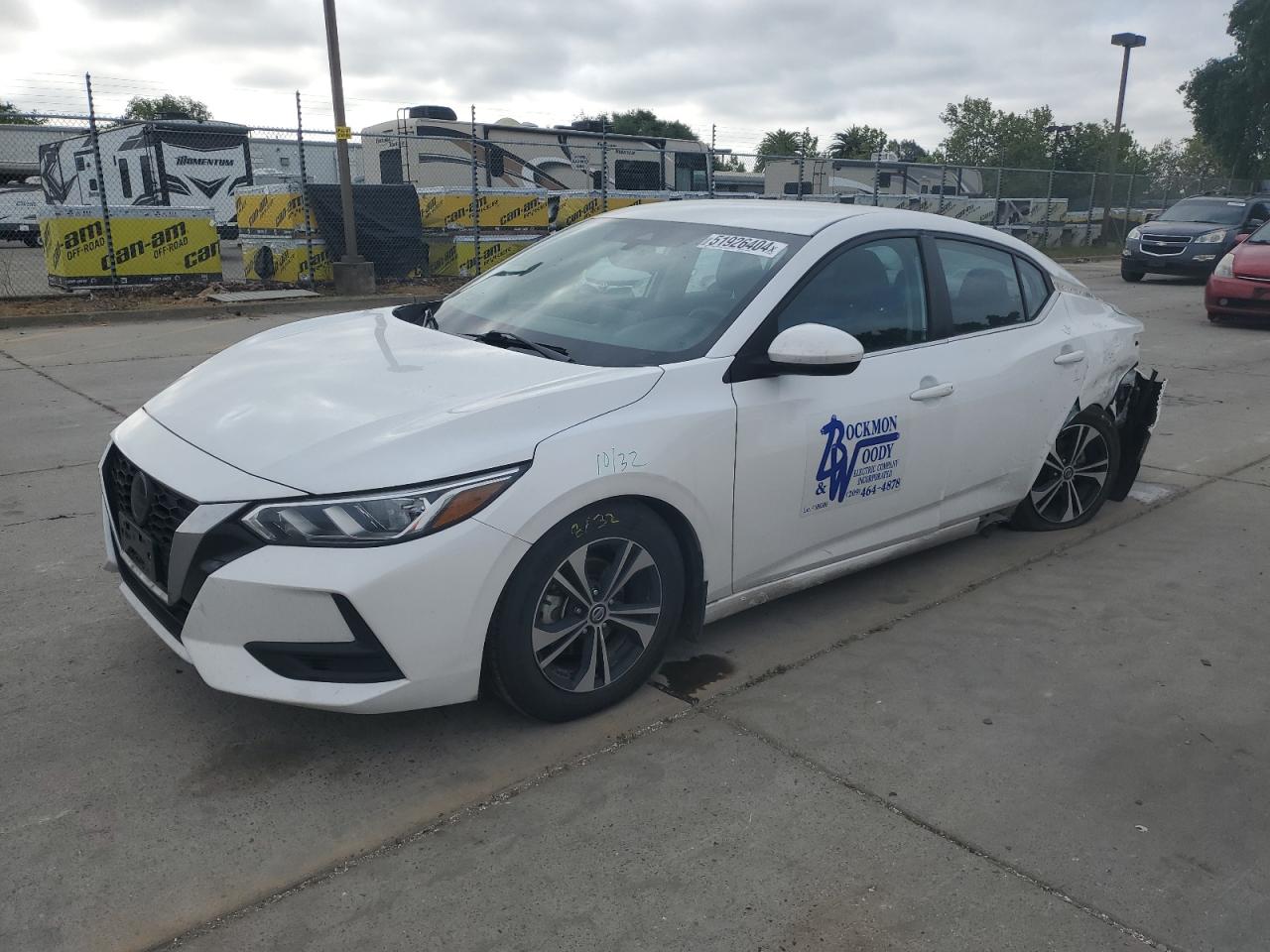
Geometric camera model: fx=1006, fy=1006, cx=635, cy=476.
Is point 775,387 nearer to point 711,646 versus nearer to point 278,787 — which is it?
point 711,646

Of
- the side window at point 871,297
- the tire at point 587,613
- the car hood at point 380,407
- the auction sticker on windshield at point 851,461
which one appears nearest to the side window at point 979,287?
the side window at point 871,297

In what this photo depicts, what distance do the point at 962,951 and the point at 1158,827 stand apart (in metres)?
0.84

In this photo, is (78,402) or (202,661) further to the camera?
(78,402)

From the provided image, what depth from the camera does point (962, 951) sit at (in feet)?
7.41

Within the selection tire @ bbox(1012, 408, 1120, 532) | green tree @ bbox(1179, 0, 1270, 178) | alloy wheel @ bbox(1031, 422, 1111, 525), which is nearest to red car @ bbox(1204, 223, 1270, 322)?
tire @ bbox(1012, 408, 1120, 532)

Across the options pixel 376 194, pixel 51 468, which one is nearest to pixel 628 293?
pixel 51 468

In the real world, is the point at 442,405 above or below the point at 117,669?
above

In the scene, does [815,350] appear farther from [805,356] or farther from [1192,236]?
[1192,236]

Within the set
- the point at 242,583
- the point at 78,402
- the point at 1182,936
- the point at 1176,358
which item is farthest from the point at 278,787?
the point at 1176,358

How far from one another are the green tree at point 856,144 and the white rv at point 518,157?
158 ft

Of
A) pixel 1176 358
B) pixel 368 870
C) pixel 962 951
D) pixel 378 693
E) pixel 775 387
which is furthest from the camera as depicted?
pixel 1176 358

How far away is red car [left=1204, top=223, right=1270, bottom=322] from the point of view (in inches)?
490

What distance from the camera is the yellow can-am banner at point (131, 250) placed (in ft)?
43.3

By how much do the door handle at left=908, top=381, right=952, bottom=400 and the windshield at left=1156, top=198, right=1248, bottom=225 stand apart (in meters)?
18.0
